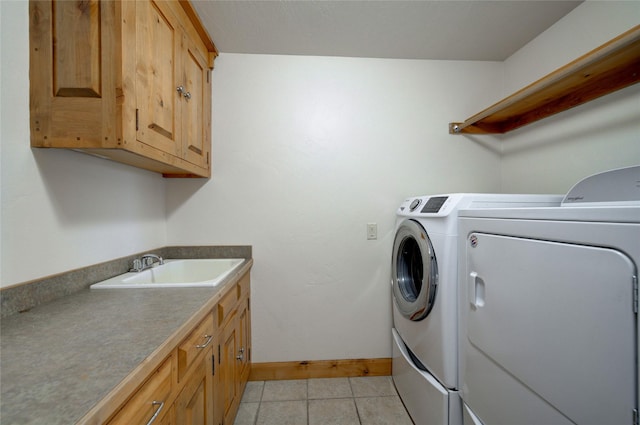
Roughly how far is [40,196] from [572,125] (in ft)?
8.91

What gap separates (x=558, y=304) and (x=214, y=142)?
6.63 feet

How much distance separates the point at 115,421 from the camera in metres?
0.51

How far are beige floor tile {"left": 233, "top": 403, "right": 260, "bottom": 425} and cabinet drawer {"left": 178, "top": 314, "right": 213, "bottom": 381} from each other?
81 cm

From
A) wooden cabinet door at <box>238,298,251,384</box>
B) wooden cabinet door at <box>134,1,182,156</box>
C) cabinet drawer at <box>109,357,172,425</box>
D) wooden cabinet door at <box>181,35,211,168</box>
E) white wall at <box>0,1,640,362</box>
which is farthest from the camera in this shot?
white wall at <box>0,1,640,362</box>

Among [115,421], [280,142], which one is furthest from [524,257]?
[280,142]

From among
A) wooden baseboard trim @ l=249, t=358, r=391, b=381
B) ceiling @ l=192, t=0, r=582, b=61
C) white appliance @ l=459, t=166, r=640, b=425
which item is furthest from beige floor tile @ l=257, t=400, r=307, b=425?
ceiling @ l=192, t=0, r=582, b=61

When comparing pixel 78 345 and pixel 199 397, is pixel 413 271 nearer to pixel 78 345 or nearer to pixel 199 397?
pixel 199 397

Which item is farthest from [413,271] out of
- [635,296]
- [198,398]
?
[198,398]

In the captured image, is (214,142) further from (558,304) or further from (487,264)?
(558,304)

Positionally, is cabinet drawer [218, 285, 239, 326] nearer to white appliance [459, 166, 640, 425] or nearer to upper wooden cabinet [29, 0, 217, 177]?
upper wooden cabinet [29, 0, 217, 177]

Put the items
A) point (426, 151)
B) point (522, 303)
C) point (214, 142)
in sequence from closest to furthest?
point (522, 303) < point (214, 142) < point (426, 151)

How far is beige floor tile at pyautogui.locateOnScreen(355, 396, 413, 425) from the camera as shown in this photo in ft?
4.86

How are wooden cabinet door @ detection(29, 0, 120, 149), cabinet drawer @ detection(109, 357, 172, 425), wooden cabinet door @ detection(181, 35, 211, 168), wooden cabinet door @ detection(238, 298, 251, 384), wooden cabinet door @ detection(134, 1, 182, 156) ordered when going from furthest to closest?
wooden cabinet door @ detection(238, 298, 251, 384) < wooden cabinet door @ detection(181, 35, 211, 168) < wooden cabinet door @ detection(134, 1, 182, 156) < wooden cabinet door @ detection(29, 0, 120, 149) < cabinet drawer @ detection(109, 357, 172, 425)

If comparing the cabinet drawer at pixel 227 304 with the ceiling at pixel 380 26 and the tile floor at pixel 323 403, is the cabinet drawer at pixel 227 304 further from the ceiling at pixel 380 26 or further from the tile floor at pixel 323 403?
the ceiling at pixel 380 26
